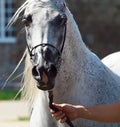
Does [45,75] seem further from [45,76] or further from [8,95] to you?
[8,95]

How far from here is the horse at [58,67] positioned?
4.67 meters

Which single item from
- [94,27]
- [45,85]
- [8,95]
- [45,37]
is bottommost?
[8,95]

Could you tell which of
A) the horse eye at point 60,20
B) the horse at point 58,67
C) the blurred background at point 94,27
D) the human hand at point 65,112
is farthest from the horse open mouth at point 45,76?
the blurred background at point 94,27

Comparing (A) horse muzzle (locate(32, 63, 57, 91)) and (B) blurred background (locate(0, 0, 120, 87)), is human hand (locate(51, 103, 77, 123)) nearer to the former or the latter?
(A) horse muzzle (locate(32, 63, 57, 91))

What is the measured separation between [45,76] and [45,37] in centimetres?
30

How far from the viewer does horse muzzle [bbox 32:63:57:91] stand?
15.0ft

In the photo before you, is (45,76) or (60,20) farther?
(60,20)

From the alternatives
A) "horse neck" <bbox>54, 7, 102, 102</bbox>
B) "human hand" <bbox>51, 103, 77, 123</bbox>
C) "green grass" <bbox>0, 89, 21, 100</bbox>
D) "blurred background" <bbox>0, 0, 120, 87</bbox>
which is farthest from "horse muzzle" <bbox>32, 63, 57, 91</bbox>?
"blurred background" <bbox>0, 0, 120, 87</bbox>

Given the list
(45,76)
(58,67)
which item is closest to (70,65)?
(58,67)

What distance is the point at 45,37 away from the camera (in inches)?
186

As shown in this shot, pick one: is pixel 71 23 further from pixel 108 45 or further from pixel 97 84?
pixel 108 45

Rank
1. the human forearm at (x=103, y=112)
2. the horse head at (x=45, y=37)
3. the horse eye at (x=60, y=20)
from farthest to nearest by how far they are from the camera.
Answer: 1. the horse eye at (x=60, y=20)
2. the horse head at (x=45, y=37)
3. the human forearm at (x=103, y=112)

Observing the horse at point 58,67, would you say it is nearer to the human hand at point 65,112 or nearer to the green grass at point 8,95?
the human hand at point 65,112

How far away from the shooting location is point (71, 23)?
521 centimetres
